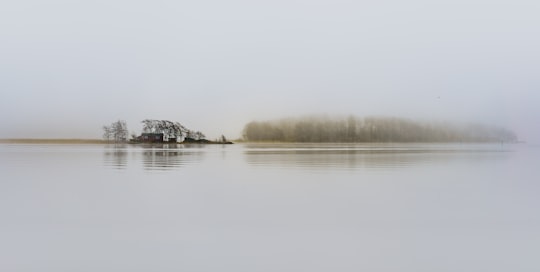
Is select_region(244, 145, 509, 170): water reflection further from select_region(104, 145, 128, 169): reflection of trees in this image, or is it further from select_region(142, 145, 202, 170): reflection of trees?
select_region(104, 145, 128, 169): reflection of trees

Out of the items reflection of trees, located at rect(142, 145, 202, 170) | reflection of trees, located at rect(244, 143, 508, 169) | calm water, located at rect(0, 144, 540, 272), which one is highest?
reflection of trees, located at rect(142, 145, 202, 170)

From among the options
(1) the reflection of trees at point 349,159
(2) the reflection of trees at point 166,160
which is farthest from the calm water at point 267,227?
(1) the reflection of trees at point 349,159

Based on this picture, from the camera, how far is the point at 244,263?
4668mm

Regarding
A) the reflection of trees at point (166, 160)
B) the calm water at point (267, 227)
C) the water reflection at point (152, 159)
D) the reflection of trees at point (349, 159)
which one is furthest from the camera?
the reflection of trees at point (349, 159)

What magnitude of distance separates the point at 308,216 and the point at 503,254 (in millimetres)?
3005

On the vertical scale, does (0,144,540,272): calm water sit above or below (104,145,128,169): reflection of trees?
below

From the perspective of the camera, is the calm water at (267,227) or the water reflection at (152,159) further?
the water reflection at (152,159)

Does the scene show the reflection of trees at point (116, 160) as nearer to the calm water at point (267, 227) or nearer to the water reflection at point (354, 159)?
the water reflection at point (354, 159)

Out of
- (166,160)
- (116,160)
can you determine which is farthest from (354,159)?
(116,160)

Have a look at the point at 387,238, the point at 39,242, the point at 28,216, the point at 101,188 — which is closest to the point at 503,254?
the point at 387,238

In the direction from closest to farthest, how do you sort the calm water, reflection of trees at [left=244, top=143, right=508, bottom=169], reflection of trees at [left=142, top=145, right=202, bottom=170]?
1. the calm water
2. reflection of trees at [left=142, top=145, right=202, bottom=170]
3. reflection of trees at [left=244, top=143, right=508, bottom=169]

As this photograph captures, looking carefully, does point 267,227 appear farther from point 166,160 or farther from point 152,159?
point 152,159

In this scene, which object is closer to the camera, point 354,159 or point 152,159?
point 152,159

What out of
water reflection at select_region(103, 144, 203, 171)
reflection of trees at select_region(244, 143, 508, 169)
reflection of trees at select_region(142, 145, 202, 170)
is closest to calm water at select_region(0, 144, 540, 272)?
reflection of trees at select_region(142, 145, 202, 170)
